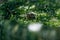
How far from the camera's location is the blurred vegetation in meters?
3.03

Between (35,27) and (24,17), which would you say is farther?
(24,17)

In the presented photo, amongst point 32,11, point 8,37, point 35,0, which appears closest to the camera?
point 8,37

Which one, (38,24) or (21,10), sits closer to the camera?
(38,24)

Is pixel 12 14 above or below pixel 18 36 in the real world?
above

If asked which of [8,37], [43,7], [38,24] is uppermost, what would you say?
[43,7]

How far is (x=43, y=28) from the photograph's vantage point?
2.96m

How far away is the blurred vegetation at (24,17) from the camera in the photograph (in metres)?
3.03

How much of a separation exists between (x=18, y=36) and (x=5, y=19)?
1.38 ft

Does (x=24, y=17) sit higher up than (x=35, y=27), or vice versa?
(x=24, y=17)

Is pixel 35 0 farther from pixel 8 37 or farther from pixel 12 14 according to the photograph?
pixel 8 37

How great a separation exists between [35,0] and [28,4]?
0.49 ft

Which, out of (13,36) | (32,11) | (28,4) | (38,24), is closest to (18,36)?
(13,36)

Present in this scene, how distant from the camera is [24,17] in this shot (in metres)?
3.32

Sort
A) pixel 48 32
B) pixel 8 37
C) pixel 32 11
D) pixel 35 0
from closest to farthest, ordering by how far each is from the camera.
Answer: pixel 48 32
pixel 8 37
pixel 32 11
pixel 35 0
